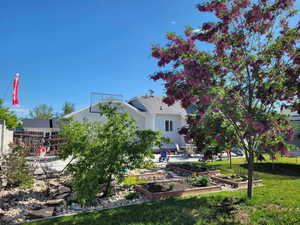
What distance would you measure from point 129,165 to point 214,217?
2.65 meters

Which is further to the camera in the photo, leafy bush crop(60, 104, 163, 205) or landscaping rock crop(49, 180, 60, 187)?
landscaping rock crop(49, 180, 60, 187)

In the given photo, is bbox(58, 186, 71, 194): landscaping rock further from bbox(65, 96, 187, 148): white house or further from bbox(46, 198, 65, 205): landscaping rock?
bbox(65, 96, 187, 148): white house

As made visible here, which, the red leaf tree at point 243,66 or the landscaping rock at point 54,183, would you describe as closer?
the red leaf tree at point 243,66

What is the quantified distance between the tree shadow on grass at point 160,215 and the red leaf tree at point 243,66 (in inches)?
72.2

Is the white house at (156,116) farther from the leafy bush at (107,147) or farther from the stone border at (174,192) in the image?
the leafy bush at (107,147)

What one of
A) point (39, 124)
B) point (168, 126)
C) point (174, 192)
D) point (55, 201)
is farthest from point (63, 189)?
point (39, 124)

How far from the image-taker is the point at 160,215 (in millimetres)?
4270

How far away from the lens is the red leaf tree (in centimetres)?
430

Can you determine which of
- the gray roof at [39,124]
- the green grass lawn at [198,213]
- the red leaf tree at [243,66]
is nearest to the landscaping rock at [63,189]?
the green grass lawn at [198,213]

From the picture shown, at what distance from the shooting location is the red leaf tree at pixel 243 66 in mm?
4301

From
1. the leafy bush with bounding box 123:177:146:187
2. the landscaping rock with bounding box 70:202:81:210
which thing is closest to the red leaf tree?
the landscaping rock with bounding box 70:202:81:210

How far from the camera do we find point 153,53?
15.8ft

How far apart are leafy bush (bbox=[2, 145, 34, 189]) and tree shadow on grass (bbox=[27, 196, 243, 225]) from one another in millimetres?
2827

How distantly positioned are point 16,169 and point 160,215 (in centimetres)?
505
